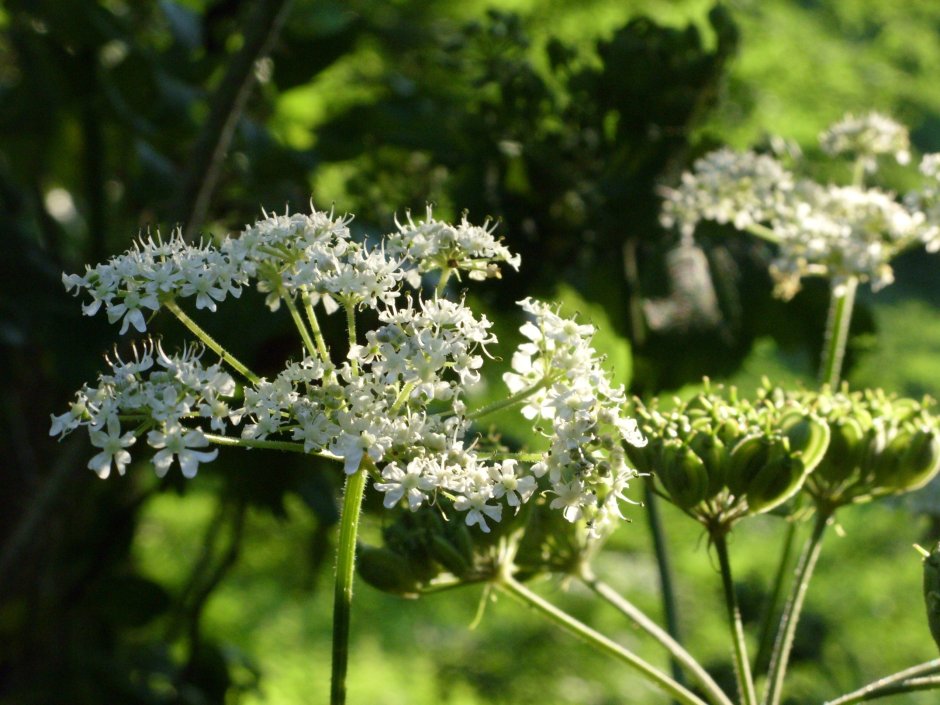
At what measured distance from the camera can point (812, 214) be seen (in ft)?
5.24

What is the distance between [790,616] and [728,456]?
0.22 meters

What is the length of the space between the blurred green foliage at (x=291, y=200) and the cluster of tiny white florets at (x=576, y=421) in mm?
692

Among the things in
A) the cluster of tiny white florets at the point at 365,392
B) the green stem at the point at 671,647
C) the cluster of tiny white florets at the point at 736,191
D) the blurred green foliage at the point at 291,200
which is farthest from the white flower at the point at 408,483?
the cluster of tiny white florets at the point at 736,191

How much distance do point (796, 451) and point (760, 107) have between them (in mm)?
2478

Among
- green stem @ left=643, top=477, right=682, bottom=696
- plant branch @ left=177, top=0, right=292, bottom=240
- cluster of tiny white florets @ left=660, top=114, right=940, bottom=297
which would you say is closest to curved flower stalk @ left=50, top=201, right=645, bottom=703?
green stem @ left=643, top=477, right=682, bottom=696

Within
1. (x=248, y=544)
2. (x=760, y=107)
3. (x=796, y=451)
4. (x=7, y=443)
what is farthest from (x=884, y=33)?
(x=796, y=451)

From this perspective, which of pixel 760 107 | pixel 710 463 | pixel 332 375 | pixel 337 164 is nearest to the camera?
pixel 332 375

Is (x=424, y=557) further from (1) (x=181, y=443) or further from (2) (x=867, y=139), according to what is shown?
(2) (x=867, y=139)

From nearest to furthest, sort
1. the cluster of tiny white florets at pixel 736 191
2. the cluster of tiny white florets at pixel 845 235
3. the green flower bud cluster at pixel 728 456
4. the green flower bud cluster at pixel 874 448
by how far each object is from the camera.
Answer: the green flower bud cluster at pixel 728 456, the green flower bud cluster at pixel 874 448, the cluster of tiny white florets at pixel 845 235, the cluster of tiny white florets at pixel 736 191

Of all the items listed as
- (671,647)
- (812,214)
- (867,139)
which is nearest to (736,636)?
(671,647)

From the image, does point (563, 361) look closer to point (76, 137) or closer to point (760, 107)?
point (76, 137)

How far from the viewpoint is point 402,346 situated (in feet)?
3.07

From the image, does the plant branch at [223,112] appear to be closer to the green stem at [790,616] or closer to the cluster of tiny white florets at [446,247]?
the cluster of tiny white florets at [446,247]

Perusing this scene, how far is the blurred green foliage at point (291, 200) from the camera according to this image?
191 cm
